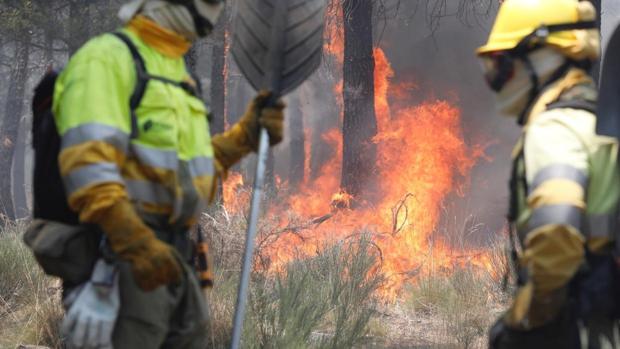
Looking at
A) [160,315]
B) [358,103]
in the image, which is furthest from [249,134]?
[358,103]

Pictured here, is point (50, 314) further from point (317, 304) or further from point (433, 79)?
point (433, 79)

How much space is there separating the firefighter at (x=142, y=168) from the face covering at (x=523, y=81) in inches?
43.9

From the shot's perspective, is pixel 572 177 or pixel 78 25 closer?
pixel 572 177

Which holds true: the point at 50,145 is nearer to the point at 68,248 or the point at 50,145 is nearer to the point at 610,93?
the point at 68,248

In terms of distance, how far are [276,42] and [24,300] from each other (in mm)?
3411

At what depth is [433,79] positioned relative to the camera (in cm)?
1627

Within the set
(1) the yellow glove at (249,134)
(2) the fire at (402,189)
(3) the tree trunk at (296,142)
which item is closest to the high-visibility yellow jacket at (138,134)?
(1) the yellow glove at (249,134)

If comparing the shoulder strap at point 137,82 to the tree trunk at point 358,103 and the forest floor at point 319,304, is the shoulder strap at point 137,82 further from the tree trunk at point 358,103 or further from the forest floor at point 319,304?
the tree trunk at point 358,103

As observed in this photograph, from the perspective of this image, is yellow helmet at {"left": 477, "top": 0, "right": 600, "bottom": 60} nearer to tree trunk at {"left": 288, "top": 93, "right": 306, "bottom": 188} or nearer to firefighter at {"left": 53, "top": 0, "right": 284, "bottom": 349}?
firefighter at {"left": 53, "top": 0, "right": 284, "bottom": 349}

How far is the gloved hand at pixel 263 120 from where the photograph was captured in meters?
3.68

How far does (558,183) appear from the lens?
2719mm

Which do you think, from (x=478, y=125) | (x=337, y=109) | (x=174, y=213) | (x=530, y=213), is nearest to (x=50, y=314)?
(x=174, y=213)

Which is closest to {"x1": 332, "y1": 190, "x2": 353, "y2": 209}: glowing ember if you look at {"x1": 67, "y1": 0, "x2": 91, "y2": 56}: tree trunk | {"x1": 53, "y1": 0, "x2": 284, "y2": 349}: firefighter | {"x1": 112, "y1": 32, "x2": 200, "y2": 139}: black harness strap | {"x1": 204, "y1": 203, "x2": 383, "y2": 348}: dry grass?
{"x1": 67, "y1": 0, "x2": 91, "y2": 56}: tree trunk

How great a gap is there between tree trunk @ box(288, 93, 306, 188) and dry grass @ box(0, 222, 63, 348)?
17.7 meters
